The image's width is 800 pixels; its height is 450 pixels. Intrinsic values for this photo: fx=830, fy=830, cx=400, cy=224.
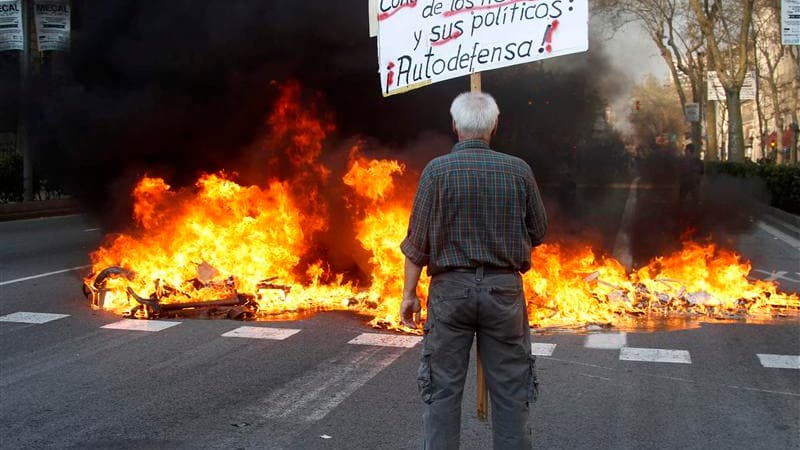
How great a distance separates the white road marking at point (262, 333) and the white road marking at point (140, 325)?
65cm

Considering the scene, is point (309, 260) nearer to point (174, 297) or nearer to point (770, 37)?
point (174, 297)

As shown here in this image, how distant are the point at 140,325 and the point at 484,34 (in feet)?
Answer: 13.3

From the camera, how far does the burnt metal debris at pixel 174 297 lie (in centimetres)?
757

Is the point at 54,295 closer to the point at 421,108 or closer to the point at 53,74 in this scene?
the point at 53,74

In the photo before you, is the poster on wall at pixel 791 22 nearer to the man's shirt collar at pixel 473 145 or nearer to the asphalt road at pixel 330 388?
the asphalt road at pixel 330 388

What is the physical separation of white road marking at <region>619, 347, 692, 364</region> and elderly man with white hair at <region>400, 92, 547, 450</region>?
2854mm

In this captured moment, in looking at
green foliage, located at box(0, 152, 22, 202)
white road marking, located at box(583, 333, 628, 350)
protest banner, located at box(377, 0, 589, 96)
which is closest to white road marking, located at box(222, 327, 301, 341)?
→ white road marking, located at box(583, 333, 628, 350)

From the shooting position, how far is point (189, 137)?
948 cm

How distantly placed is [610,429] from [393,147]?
524cm

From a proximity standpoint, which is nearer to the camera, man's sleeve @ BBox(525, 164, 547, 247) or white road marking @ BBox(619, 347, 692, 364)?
man's sleeve @ BBox(525, 164, 547, 247)

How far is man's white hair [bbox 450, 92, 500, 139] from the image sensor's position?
349 cm

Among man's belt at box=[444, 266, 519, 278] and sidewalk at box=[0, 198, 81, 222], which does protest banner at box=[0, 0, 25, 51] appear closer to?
sidewalk at box=[0, 198, 81, 222]

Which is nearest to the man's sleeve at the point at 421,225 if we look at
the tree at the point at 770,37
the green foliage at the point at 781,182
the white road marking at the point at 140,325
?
the white road marking at the point at 140,325

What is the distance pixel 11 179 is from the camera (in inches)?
877
